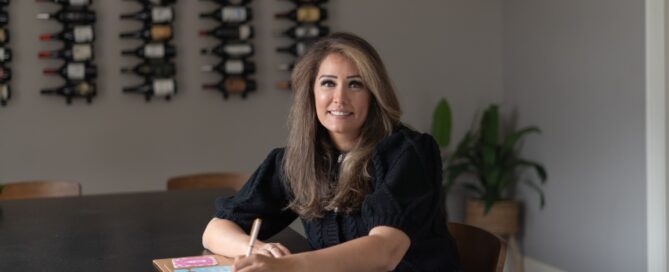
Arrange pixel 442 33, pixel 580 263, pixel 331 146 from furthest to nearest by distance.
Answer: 1. pixel 442 33
2. pixel 580 263
3. pixel 331 146

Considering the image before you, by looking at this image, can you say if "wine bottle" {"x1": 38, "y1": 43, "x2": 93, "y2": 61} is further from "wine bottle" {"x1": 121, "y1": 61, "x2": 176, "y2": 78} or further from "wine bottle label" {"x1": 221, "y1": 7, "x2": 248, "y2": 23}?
"wine bottle label" {"x1": 221, "y1": 7, "x2": 248, "y2": 23}

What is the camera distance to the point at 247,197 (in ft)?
7.72

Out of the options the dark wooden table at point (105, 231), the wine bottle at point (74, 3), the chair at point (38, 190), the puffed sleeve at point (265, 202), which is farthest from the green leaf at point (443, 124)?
the puffed sleeve at point (265, 202)

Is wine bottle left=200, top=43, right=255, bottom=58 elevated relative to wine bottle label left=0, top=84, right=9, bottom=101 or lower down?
elevated

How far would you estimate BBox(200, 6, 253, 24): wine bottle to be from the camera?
5.56m

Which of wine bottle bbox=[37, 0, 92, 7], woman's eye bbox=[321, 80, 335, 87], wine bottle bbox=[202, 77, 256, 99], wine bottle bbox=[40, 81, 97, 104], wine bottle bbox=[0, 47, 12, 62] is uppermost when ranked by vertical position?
wine bottle bbox=[37, 0, 92, 7]

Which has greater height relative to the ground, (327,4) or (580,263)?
(327,4)

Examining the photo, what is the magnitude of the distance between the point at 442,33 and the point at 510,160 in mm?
1020

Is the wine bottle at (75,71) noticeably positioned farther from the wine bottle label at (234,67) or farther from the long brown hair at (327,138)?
the long brown hair at (327,138)

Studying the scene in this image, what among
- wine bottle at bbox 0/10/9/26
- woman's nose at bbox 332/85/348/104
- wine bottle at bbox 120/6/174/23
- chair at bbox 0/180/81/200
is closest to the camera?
woman's nose at bbox 332/85/348/104

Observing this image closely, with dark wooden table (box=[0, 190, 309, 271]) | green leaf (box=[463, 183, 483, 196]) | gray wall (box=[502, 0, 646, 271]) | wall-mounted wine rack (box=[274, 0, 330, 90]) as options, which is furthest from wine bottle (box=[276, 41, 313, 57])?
dark wooden table (box=[0, 190, 309, 271])

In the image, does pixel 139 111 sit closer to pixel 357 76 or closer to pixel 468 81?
pixel 468 81

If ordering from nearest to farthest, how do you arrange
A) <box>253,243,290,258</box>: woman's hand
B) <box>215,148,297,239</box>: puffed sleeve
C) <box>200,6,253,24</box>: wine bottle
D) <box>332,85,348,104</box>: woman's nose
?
<box>253,243,290,258</box>: woman's hand, <box>332,85,348,104</box>: woman's nose, <box>215,148,297,239</box>: puffed sleeve, <box>200,6,253,24</box>: wine bottle

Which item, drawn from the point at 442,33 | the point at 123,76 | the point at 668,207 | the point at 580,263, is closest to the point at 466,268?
the point at 668,207
